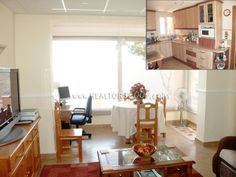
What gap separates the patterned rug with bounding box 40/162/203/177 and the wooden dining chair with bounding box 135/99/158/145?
112cm

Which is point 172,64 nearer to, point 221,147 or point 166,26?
point 166,26

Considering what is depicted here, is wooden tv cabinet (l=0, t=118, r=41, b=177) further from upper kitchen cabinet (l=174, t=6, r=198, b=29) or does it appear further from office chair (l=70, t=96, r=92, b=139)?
upper kitchen cabinet (l=174, t=6, r=198, b=29)

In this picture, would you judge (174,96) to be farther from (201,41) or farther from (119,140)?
(201,41)

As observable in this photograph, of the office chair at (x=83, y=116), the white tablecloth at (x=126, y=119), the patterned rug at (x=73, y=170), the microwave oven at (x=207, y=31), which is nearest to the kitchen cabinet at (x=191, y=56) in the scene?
the microwave oven at (x=207, y=31)

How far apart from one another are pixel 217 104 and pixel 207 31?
2660 mm

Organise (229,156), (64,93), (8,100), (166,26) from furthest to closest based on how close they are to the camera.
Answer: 1. (64,93)
2. (229,156)
3. (8,100)
4. (166,26)

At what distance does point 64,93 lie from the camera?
5.56 m

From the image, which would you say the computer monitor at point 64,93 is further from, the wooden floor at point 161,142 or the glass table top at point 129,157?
the glass table top at point 129,157

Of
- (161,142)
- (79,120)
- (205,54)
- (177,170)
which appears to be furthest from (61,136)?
(205,54)

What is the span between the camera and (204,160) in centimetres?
400

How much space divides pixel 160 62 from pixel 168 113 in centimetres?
419

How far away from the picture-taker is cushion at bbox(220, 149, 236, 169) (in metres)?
2.94

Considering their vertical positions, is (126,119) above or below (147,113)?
below

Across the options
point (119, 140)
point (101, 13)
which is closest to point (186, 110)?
point (119, 140)
